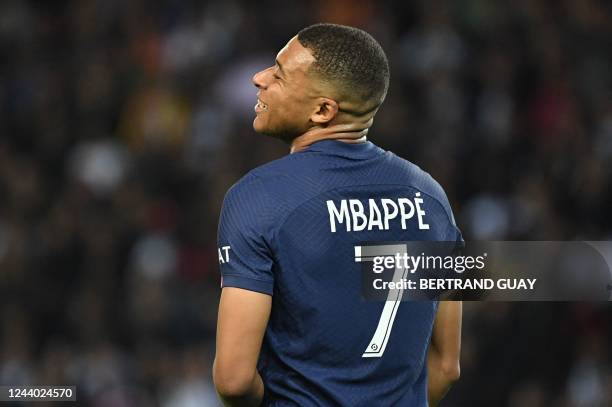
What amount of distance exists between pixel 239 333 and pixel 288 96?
1.93 ft

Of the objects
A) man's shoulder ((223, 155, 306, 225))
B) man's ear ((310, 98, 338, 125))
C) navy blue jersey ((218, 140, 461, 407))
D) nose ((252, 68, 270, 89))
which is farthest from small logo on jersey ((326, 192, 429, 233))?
nose ((252, 68, 270, 89))

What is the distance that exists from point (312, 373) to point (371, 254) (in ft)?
1.01

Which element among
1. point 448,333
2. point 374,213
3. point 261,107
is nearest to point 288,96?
point 261,107

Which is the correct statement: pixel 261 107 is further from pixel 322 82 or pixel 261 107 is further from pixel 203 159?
pixel 203 159

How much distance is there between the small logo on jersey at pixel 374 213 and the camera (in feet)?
8.97

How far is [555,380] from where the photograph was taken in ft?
22.7

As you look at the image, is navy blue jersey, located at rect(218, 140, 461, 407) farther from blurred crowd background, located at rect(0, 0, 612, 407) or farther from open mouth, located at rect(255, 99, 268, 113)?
blurred crowd background, located at rect(0, 0, 612, 407)

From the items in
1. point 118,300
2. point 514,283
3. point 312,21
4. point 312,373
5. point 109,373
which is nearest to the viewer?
point 312,373

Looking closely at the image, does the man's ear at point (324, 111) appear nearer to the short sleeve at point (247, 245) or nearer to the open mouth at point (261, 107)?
the open mouth at point (261, 107)

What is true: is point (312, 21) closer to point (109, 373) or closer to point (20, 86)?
point (20, 86)

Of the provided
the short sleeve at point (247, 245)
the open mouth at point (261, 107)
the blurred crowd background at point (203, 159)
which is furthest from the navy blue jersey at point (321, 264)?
the blurred crowd background at point (203, 159)

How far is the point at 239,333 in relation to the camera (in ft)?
8.61

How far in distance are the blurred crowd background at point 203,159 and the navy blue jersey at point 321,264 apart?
4.25 m

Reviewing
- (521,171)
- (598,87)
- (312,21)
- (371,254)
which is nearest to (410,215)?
(371,254)
